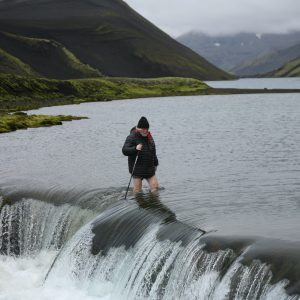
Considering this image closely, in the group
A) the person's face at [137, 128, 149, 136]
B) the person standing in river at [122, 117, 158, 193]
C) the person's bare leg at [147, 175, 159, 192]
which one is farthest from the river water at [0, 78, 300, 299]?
the person's face at [137, 128, 149, 136]

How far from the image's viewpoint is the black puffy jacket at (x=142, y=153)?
85.5 ft

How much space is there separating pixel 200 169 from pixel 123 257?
1839 cm

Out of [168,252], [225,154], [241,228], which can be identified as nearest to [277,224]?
[241,228]

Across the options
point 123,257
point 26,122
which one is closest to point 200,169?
point 123,257

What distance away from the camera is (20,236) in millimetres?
29812

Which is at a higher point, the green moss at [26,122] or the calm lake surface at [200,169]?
the green moss at [26,122]

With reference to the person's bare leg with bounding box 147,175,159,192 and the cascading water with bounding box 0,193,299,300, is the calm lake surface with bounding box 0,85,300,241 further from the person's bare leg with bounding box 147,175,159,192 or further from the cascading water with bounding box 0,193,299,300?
the cascading water with bounding box 0,193,299,300

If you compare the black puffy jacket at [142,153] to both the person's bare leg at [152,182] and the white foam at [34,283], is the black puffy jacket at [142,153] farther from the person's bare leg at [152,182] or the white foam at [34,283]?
the white foam at [34,283]

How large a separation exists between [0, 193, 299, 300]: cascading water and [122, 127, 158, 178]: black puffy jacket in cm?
179

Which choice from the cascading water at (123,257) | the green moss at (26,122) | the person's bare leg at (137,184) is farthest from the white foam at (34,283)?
the green moss at (26,122)

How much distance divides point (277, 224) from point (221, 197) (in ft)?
22.1

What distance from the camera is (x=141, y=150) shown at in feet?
86.7

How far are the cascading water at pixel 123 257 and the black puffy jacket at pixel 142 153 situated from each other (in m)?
1.79

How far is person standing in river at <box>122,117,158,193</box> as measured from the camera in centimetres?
2567
